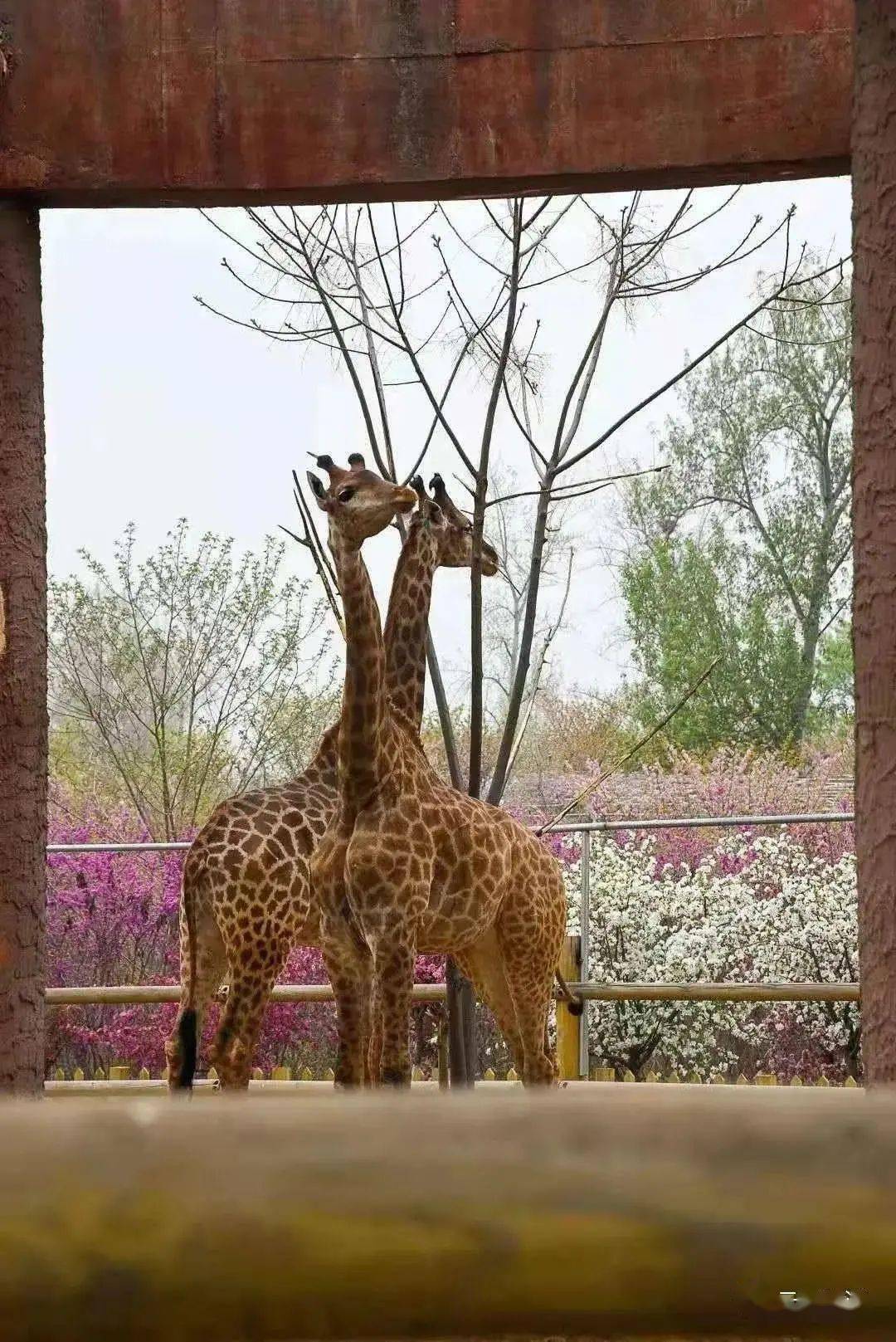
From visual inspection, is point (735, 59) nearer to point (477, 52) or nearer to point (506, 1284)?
point (477, 52)

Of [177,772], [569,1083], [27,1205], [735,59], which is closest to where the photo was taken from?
[27,1205]

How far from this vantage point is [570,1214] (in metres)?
0.93

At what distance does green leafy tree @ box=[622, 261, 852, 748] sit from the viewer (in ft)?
58.1

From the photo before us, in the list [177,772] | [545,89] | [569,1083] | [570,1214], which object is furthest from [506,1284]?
[177,772]

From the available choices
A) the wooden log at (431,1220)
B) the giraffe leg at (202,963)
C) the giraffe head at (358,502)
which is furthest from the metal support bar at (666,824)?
the wooden log at (431,1220)

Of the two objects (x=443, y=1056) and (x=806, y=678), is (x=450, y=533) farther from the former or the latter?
(x=806, y=678)

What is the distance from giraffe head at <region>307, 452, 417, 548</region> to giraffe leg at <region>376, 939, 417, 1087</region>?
38.7 inches

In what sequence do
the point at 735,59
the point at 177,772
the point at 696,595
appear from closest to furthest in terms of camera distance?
the point at 735,59, the point at 177,772, the point at 696,595

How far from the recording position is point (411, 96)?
3854 millimetres

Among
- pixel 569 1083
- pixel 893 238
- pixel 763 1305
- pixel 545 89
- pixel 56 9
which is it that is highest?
pixel 56 9

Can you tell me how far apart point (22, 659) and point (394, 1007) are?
4.09ft

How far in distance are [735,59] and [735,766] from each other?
11.1m

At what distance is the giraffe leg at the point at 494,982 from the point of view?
15.3ft

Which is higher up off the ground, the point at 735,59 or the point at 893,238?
the point at 735,59
